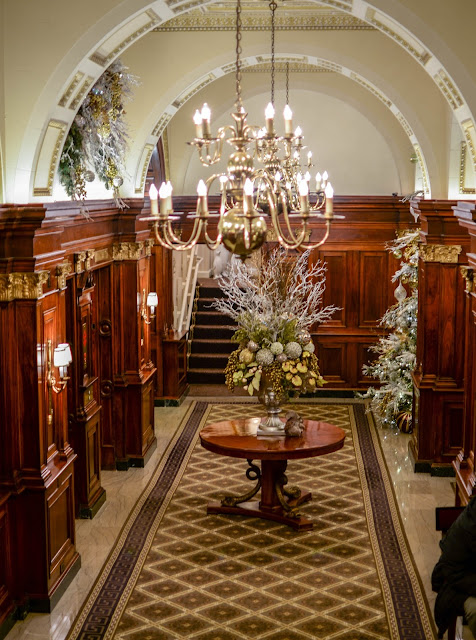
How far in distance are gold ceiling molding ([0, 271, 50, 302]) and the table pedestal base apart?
3355 millimetres

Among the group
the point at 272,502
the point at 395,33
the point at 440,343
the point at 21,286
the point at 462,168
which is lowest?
the point at 272,502

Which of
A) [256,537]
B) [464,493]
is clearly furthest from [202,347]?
[464,493]

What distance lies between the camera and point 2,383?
6.81m

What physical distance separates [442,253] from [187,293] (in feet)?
19.7

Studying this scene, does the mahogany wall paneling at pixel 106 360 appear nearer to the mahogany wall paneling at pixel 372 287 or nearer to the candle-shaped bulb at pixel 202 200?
the mahogany wall paneling at pixel 372 287

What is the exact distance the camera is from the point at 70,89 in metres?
6.93

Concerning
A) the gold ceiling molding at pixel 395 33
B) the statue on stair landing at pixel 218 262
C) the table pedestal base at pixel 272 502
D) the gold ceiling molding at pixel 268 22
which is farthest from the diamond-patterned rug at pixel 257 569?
the statue on stair landing at pixel 218 262

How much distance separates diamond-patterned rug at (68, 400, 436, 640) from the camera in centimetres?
679

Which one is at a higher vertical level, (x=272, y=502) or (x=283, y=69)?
(x=283, y=69)

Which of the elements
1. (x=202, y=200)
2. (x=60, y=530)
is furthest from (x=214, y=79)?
(x=202, y=200)

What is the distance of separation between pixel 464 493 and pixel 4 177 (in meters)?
4.63

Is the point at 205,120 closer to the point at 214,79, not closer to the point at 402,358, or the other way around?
the point at 214,79

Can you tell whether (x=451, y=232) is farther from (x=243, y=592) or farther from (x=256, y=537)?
(x=243, y=592)

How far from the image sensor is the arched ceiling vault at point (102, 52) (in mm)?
6438
